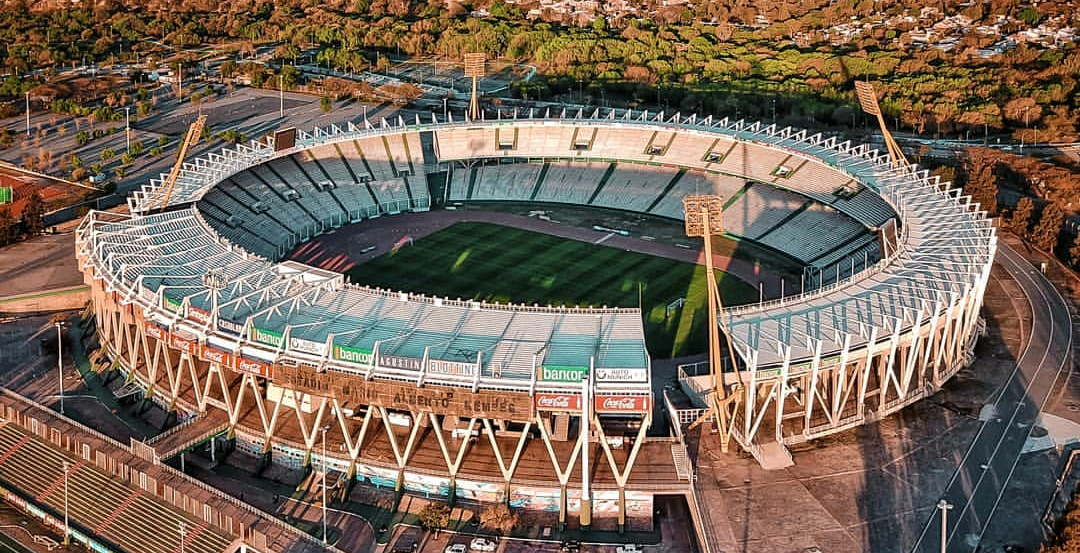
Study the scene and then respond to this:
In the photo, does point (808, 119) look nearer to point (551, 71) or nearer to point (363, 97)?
point (551, 71)

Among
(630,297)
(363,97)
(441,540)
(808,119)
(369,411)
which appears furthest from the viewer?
(363,97)

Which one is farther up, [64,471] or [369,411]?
[369,411]

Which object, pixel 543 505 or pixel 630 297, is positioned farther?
pixel 630 297

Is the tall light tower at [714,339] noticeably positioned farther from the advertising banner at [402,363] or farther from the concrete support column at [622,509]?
the advertising banner at [402,363]

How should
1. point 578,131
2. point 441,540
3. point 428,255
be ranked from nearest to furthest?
point 441,540 → point 428,255 → point 578,131

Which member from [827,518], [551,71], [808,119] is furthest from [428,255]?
[551,71]

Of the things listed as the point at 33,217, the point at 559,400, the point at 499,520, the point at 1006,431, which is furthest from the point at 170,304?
the point at 1006,431

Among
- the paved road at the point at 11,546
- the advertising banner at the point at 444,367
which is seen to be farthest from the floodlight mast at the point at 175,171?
the advertising banner at the point at 444,367
